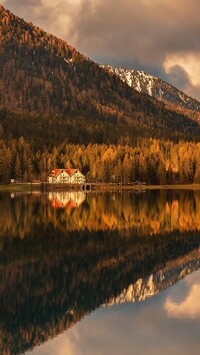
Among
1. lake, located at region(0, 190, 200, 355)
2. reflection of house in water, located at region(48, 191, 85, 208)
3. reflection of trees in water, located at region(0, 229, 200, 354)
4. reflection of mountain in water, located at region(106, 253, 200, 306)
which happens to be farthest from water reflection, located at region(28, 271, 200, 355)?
reflection of house in water, located at region(48, 191, 85, 208)

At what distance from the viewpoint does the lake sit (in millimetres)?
27891

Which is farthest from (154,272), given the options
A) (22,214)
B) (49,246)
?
(22,214)

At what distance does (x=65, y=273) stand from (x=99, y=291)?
619cm

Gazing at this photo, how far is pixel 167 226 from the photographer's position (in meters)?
75.2

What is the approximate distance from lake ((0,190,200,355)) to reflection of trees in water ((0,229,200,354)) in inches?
2.4

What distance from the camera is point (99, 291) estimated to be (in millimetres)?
37562

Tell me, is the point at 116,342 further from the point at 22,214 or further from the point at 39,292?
the point at 22,214

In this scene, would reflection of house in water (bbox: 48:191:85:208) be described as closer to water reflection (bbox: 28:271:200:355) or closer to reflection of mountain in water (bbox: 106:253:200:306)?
reflection of mountain in water (bbox: 106:253:200:306)

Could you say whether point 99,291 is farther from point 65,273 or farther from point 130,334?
point 130,334

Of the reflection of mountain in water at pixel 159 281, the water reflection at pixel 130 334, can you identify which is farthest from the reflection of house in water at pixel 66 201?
the water reflection at pixel 130 334

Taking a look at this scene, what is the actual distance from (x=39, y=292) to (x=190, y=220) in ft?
160

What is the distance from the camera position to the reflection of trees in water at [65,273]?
30.7 meters

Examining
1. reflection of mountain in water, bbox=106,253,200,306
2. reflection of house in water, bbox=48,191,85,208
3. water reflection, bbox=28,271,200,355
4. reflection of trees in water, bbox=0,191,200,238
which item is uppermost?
reflection of house in water, bbox=48,191,85,208

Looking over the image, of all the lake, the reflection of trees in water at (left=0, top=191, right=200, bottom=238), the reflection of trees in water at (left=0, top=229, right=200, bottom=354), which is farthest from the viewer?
the reflection of trees in water at (left=0, top=191, right=200, bottom=238)
